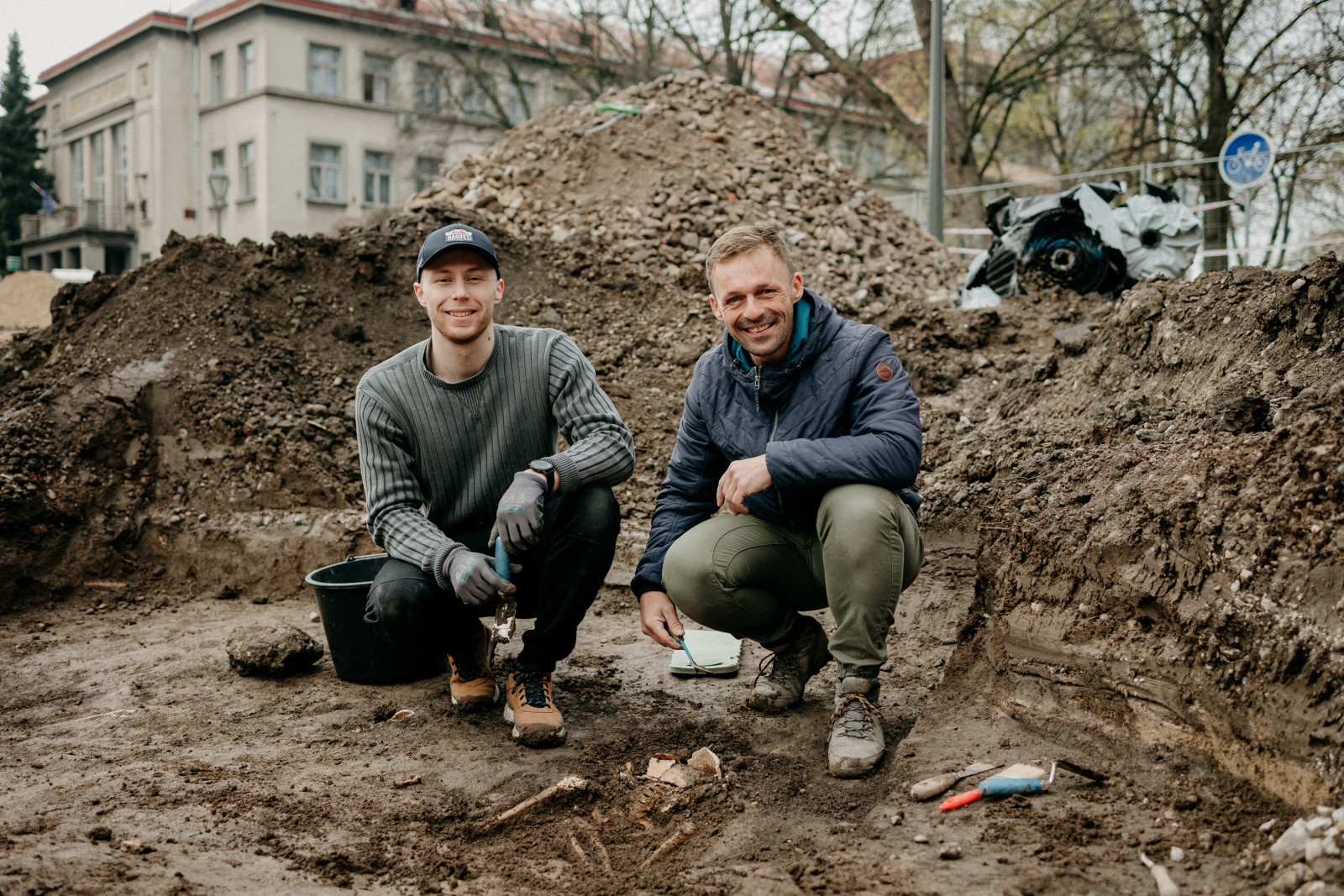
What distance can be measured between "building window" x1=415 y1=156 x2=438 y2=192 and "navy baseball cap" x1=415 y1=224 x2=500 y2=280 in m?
24.3

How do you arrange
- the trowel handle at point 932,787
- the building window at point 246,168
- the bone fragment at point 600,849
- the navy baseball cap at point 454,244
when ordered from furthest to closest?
1. the building window at point 246,168
2. the navy baseball cap at point 454,244
3. the trowel handle at point 932,787
4. the bone fragment at point 600,849

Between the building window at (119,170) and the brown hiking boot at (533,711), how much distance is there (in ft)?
101

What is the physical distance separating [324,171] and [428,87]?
3.60 metres

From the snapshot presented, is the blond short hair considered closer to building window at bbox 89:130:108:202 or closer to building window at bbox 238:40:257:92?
building window at bbox 238:40:257:92

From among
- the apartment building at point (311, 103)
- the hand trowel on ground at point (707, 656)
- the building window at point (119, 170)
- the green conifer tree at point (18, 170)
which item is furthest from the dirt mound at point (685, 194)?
the green conifer tree at point (18, 170)

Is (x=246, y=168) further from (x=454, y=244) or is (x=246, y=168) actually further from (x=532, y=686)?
(x=532, y=686)

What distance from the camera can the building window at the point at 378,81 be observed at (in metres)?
26.5

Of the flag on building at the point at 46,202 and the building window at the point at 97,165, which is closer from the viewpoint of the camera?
the building window at the point at 97,165

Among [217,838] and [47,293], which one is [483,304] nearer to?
[217,838]

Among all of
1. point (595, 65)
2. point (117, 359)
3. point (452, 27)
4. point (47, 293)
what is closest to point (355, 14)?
point (452, 27)

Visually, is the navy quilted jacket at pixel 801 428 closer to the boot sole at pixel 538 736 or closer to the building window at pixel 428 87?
the boot sole at pixel 538 736

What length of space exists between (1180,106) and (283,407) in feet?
54.6

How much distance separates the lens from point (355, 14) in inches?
1005

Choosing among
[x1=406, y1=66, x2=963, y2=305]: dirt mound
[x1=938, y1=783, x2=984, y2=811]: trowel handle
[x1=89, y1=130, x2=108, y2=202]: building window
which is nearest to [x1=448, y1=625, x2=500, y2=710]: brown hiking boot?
[x1=938, y1=783, x2=984, y2=811]: trowel handle
